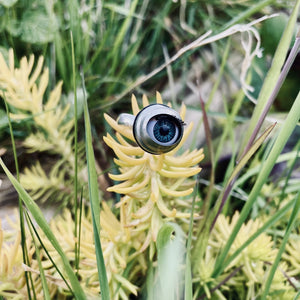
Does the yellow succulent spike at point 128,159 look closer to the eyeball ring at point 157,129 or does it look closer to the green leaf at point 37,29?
the eyeball ring at point 157,129

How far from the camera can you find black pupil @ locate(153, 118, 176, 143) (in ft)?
1.15

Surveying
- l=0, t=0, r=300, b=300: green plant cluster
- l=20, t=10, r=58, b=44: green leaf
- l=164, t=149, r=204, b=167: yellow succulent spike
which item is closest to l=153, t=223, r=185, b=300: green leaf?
l=0, t=0, r=300, b=300: green plant cluster

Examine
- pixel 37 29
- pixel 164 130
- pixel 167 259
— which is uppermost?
pixel 37 29

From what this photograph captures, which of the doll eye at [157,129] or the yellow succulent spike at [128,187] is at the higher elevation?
the doll eye at [157,129]

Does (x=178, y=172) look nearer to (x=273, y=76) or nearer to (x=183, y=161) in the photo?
(x=183, y=161)

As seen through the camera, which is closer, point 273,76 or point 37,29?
point 273,76

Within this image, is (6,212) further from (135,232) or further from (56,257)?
(135,232)

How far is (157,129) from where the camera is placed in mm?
353

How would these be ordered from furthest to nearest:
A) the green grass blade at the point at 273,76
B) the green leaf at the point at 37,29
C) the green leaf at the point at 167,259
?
the green leaf at the point at 37,29, the green grass blade at the point at 273,76, the green leaf at the point at 167,259

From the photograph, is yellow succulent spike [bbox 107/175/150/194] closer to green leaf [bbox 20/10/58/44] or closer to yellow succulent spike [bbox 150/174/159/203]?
yellow succulent spike [bbox 150/174/159/203]

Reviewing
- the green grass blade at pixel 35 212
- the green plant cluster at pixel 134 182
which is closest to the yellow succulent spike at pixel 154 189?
the green plant cluster at pixel 134 182

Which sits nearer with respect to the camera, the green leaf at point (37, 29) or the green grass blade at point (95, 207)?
the green grass blade at point (95, 207)

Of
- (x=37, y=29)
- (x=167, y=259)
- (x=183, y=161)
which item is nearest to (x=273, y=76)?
(x=183, y=161)

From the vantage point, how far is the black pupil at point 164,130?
A: 0.35 metres
